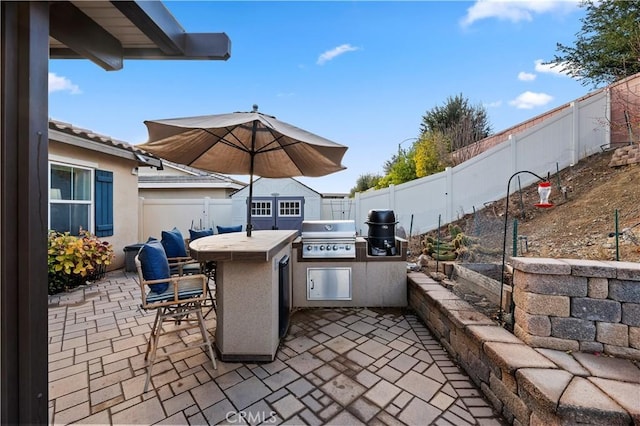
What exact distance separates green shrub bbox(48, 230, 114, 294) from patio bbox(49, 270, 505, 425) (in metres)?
1.73

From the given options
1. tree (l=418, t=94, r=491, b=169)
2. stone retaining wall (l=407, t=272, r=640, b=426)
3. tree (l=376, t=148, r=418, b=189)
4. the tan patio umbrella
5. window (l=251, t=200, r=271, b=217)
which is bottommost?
stone retaining wall (l=407, t=272, r=640, b=426)

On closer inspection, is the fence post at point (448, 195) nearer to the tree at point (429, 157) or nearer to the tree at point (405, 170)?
the tree at point (429, 157)

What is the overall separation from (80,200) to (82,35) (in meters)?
5.28

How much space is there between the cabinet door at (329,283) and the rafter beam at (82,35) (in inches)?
116

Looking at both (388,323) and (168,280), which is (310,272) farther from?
(168,280)

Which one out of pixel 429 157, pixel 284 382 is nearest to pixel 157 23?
pixel 284 382

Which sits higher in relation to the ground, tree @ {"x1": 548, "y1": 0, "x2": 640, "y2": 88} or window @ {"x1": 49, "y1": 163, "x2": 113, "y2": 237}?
tree @ {"x1": 548, "y1": 0, "x2": 640, "y2": 88}

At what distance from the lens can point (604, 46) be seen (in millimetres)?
8383

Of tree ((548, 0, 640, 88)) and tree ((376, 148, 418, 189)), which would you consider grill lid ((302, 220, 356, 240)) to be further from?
tree ((548, 0, 640, 88))

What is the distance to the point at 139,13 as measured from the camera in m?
1.46

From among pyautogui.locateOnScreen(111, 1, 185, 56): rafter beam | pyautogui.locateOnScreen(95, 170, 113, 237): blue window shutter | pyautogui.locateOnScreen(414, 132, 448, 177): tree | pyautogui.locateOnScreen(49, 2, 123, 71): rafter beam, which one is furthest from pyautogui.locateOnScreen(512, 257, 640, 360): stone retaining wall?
pyautogui.locateOnScreen(414, 132, 448, 177): tree

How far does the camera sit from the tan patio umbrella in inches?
97.8

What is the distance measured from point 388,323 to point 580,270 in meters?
1.95

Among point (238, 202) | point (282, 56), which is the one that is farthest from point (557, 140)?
point (238, 202)
